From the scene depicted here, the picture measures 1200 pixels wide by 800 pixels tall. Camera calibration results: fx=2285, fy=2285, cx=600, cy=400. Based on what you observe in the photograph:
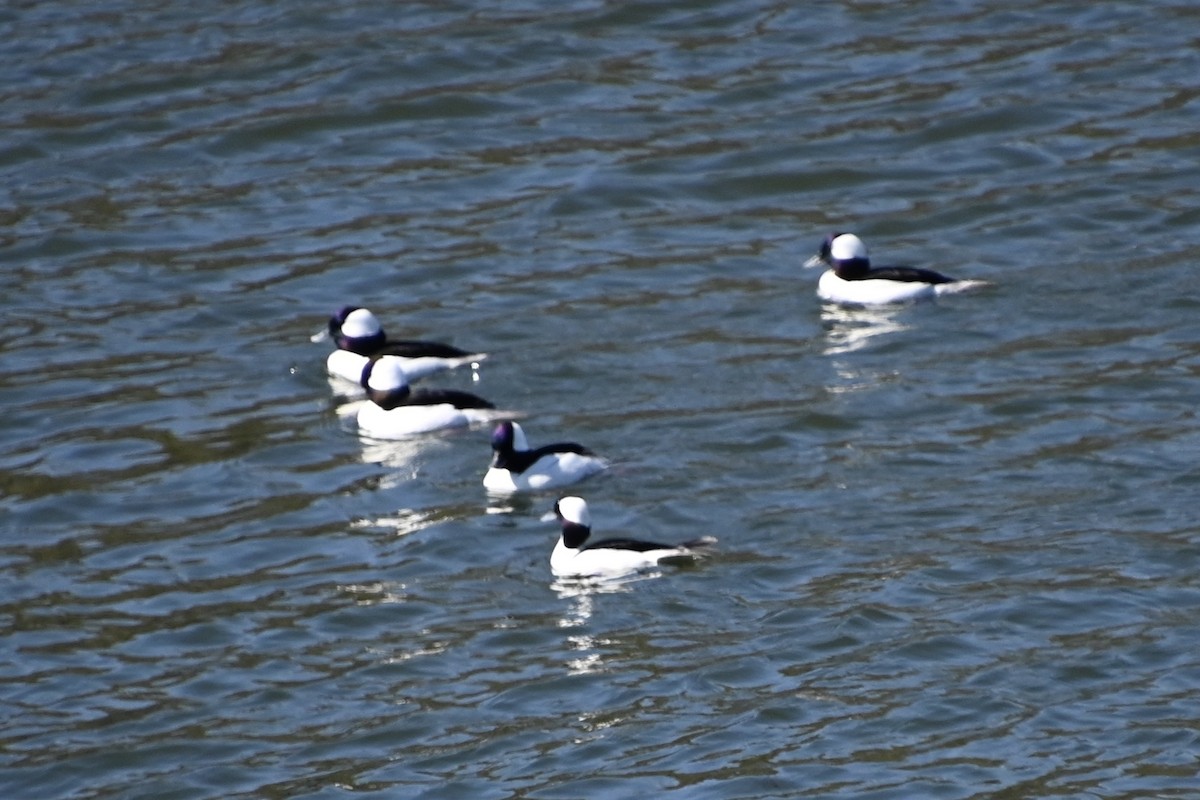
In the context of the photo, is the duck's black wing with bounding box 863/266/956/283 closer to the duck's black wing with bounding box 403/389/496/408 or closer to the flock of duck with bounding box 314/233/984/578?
the flock of duck with bounding box 314/233/984/578

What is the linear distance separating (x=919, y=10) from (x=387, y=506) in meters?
11.1

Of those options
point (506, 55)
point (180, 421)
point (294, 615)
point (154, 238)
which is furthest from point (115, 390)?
point (506, 55)

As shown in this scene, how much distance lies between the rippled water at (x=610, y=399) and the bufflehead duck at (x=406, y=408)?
0.69ft

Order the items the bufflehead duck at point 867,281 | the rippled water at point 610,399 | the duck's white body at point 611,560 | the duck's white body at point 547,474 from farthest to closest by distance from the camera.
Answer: the bufflehead duck at point 867,281 < the duck's white body at point 547,474 < the duck's white body at point 611,560 < the rippled water at point 610,399

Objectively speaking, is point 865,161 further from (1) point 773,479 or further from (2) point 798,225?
(1) point 773,479

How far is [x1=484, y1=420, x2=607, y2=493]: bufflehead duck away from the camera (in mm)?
14641

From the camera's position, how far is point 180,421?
16609 mm

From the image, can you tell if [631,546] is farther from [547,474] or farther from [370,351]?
[370,351]

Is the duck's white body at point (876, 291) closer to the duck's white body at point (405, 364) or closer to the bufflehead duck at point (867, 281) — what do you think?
the bufflehead duck at point (867, 281)

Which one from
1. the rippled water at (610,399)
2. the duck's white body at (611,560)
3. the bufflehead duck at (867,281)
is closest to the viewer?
the rippled water at (610,399)

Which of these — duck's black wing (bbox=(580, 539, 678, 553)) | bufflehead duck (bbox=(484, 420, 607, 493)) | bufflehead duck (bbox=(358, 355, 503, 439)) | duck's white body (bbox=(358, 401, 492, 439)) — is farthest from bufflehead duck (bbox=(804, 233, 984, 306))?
duck's black wing (bbox=(580, 539, 678, 553))

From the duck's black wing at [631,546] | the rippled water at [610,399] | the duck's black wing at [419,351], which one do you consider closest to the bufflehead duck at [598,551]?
the duck's black wing at [631,546]

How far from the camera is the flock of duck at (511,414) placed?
1323 centimetres

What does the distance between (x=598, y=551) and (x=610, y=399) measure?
331 centimetres
